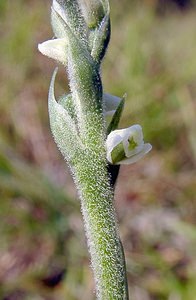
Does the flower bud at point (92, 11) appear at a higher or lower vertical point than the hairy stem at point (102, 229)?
higher

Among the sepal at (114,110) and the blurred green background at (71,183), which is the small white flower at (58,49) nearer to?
the sepal at (114,110)

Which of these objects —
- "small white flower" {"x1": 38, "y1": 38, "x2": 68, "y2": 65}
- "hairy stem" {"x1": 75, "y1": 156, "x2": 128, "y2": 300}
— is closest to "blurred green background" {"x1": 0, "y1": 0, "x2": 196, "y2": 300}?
"hairy stem" {"x1": 75, "y1": 156, "x2": 128, "y2": 300}

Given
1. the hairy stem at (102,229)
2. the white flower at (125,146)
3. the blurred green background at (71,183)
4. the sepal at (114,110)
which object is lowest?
the blurred green background at (71,183)

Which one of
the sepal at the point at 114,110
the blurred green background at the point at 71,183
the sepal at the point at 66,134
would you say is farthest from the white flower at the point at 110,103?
the blurred green background at the point at 71,183

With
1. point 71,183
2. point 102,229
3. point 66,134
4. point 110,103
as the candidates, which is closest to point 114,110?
point 110,103

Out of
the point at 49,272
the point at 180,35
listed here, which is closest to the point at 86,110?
the point at 49,272

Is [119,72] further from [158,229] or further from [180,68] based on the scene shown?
[158,229]
